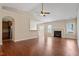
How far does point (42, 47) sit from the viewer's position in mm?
4598

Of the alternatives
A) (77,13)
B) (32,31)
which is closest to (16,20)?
(32,31)

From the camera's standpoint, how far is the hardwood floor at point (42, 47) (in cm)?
404

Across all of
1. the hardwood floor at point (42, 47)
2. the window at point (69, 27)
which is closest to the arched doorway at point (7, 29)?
the hardwood floor at point (42, 47)

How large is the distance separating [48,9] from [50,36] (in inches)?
44.6

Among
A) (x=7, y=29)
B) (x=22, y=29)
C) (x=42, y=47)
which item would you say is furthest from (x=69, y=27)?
(x=7, y=29)

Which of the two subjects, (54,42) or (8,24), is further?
(54,42)

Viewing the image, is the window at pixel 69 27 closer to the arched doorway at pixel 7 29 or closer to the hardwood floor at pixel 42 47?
the hardwood floor at pixel 42 47

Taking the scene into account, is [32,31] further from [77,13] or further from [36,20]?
[77,13]

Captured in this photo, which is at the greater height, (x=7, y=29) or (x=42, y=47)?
(x=7, y=29)

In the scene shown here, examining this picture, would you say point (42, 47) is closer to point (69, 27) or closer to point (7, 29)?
point (69, 27)

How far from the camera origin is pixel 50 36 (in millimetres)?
4414

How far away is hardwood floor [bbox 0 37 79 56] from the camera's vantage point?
13.3ft

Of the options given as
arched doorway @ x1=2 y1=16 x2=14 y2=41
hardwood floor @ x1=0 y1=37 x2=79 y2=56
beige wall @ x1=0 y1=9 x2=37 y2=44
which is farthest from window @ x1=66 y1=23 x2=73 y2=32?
arched doorway @ x1=2 y1=16 x2=14 y2=41

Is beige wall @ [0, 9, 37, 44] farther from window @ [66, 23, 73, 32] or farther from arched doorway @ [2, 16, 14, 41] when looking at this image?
window @ [66, 23, 73, 32]
